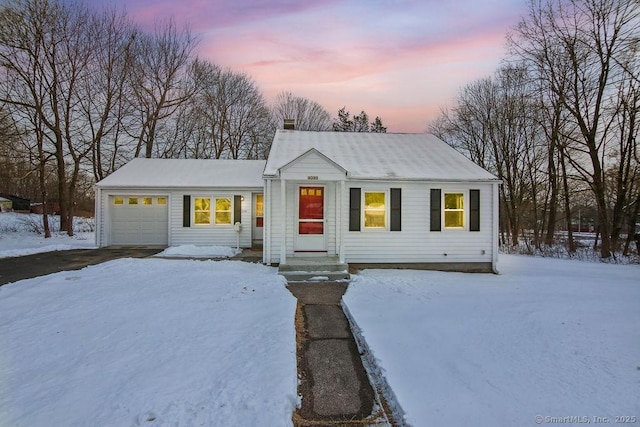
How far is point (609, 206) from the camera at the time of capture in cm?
1466

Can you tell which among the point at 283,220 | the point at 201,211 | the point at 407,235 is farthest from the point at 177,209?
the point at 407,235

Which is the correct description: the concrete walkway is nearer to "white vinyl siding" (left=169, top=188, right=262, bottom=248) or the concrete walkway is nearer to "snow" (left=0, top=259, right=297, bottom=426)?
"snow" (left=0, top=259, right=297, bottom=426)

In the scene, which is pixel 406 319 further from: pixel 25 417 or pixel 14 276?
pixel 14 276

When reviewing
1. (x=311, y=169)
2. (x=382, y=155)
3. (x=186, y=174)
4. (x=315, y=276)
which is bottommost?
(x=315, y=276)

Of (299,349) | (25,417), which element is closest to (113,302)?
(25,417)

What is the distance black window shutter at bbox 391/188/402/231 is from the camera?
9.45 m

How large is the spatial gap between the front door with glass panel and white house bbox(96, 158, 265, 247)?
162 inches

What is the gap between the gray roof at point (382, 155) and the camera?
31.2ft

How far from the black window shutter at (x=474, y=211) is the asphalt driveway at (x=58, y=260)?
10581 mm

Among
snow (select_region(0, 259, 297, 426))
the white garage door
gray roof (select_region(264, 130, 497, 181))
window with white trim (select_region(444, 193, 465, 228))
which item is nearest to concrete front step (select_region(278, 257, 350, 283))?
snow (select_region(0, 259, 297, 426))

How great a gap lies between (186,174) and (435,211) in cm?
1043

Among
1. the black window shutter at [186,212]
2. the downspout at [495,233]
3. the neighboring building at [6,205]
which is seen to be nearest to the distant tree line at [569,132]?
the downspout at [495,233]

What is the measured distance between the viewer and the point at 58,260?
10352mm

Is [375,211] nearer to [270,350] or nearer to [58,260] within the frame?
[270,350]
